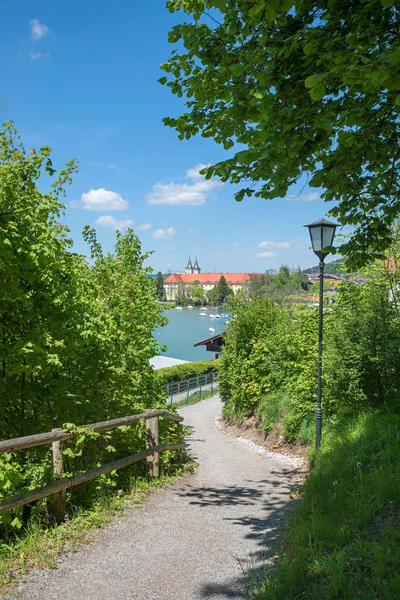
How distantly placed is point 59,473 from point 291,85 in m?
4.13

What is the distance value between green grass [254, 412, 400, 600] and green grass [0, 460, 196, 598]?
1787mm

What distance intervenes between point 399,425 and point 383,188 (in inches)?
113

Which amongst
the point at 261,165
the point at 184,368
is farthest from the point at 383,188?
the point at 184,368

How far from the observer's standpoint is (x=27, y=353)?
4797 millimetres

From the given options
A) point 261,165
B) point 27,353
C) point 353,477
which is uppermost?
point 261,165

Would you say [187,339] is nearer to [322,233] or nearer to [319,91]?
[322,233]

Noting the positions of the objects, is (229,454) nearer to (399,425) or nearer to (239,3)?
(399,425)

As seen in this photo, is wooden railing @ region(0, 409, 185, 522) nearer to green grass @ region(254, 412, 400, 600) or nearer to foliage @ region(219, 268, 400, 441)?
green grass @ region(254, 412, 400, 600)

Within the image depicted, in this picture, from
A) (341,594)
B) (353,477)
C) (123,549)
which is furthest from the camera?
(353,477)

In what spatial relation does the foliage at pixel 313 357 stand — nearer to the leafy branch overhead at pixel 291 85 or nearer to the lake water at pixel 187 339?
the leafy branch overhead at pixel 291 85

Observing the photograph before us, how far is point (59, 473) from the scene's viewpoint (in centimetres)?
442

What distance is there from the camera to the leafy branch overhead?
10.4 feet

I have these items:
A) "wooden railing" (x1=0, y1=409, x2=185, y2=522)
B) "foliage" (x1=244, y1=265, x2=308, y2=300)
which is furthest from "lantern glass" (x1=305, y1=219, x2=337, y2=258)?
"foliage" (x1=244, y1=265, x2=308, y2=300)

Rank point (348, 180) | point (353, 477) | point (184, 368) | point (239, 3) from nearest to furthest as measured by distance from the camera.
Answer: point (239, 3)
point (353, 477)
point (348, 180)
point (184, 368)
